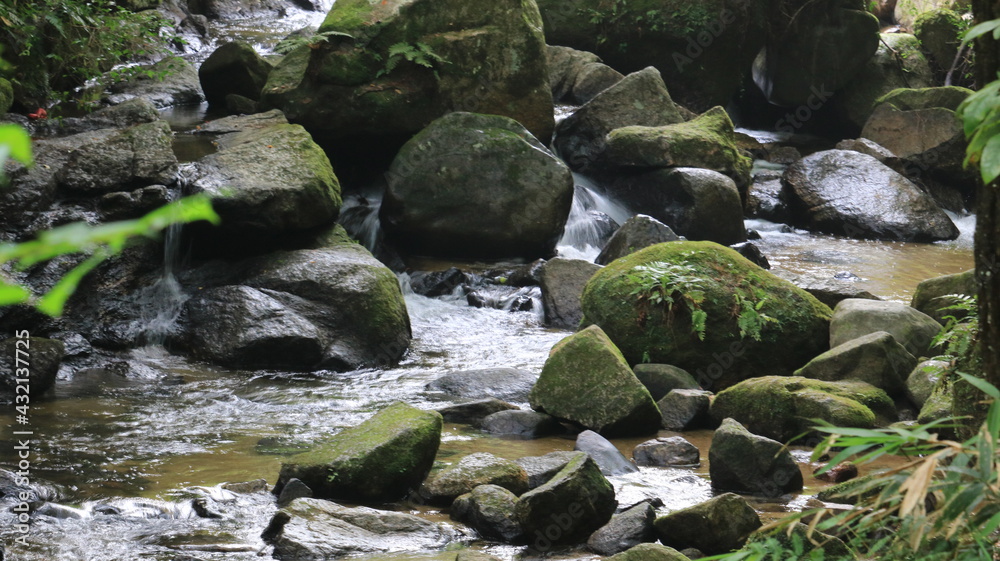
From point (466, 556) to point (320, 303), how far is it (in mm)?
4742

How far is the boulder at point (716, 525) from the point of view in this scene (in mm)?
4156

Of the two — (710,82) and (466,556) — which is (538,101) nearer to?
(710,82)

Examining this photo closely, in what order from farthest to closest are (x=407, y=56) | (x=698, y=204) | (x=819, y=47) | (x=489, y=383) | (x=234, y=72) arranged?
(x=819, y=47)
(x=234, y=72)
(x=698, y=204)
(x=407, y=56)
(x=489, y=383)

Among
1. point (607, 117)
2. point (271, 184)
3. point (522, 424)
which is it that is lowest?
point (522, 424)

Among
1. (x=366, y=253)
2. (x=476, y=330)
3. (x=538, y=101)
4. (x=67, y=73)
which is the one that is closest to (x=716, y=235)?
(x=538, y=101)

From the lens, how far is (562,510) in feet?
14.6

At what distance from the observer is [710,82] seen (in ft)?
62.6

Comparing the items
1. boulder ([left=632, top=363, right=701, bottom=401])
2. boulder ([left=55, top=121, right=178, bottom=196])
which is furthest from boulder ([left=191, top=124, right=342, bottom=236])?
boulder ([left=632, top=363, right=701, bottom=401])

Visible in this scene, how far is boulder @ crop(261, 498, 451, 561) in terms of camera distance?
4.24 meters

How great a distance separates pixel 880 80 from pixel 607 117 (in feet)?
27.4

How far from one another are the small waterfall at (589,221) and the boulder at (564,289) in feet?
6.19

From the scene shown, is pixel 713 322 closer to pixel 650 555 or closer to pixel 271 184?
pixel 650 555

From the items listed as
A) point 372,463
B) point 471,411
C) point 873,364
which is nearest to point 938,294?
point 873,364

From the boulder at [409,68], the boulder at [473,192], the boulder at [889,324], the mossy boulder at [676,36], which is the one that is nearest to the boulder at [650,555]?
the boulder at [889,324]
